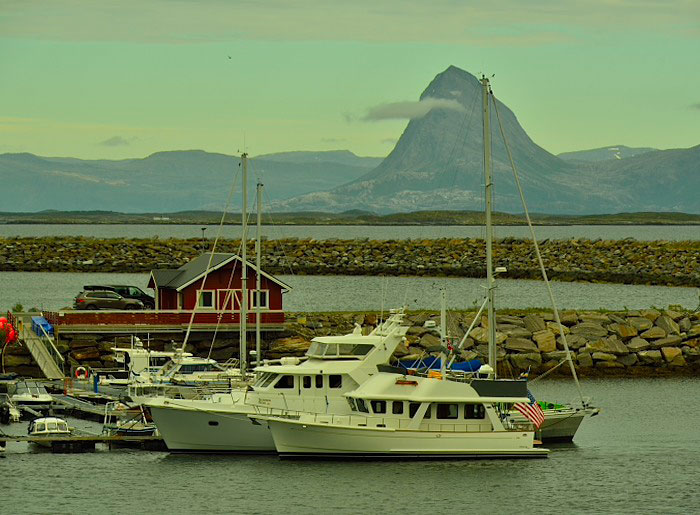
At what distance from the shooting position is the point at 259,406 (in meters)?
43.1

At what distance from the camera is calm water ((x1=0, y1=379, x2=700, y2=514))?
125 feet

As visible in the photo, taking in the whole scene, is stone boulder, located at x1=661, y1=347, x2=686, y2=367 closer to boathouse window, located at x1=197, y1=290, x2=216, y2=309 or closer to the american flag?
boathouse window, located at x1=197, y1=290, x2=216, y2=309

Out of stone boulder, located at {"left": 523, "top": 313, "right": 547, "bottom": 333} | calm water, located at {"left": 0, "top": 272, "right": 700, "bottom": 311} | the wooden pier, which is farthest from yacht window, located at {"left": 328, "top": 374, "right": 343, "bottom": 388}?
calm water, located at {"left": 0, "top": 272, "right": 700, "bottom": 311}

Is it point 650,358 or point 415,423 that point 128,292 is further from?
point 415,423

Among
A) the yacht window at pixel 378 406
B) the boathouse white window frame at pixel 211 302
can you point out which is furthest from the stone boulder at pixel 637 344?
the yacht window at pixel 378 406

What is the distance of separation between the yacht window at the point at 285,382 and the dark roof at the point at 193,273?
16779 millimetres

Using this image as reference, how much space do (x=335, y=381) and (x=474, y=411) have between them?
4311mm

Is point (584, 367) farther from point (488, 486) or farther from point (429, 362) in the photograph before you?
point (488, 486)

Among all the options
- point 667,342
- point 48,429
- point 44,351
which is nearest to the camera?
point 48,429

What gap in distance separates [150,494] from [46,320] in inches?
931

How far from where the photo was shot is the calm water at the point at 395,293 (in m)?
89.3

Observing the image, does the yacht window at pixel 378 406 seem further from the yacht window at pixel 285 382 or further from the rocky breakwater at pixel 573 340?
the rocky breakwater at pixel 573 340

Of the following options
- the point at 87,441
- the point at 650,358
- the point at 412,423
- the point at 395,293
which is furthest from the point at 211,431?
the point at 395,293

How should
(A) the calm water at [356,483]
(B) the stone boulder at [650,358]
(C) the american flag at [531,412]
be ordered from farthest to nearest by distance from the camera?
(B) the stone boulder at [650,358]
(C) the american flag at [531,412]
(A) the calm water at [356,483]
